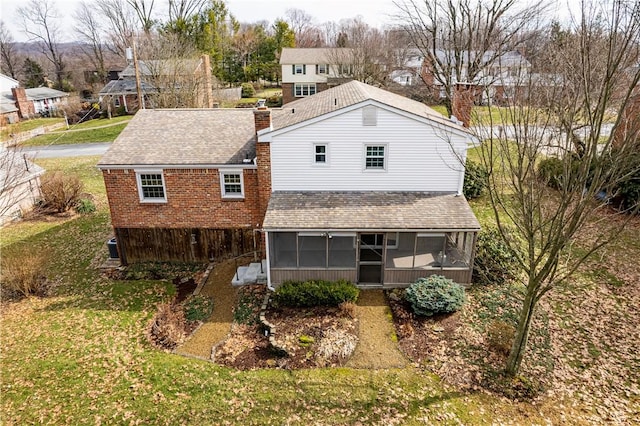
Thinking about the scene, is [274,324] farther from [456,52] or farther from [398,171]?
[456,52]

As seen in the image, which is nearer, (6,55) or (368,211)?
(368,211)

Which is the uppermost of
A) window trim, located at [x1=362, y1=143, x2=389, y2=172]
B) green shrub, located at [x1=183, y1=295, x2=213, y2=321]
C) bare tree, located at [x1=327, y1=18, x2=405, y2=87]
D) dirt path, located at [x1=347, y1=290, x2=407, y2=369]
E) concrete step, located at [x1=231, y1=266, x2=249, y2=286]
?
bare tree, located at [x1=327, y1=18, x2=405, y2=87]

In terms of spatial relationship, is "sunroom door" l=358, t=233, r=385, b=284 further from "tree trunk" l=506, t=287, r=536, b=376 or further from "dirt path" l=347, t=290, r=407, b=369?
"tree trunk" l=506, t=287, r=536, b=376

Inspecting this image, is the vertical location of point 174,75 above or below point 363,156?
above

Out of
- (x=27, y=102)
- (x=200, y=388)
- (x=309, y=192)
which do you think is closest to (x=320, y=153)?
(x=309, y=192)

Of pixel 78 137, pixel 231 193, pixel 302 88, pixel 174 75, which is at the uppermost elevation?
pixel 174 75

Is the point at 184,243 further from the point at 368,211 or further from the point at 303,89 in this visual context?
the point at 303,89

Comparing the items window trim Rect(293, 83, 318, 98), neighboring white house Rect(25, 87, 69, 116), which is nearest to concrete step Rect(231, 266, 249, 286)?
window trim Rect(293, 83, 318, 98)

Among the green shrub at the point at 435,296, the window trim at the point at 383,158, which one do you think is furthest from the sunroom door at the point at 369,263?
the window trim at the point at 383,158
